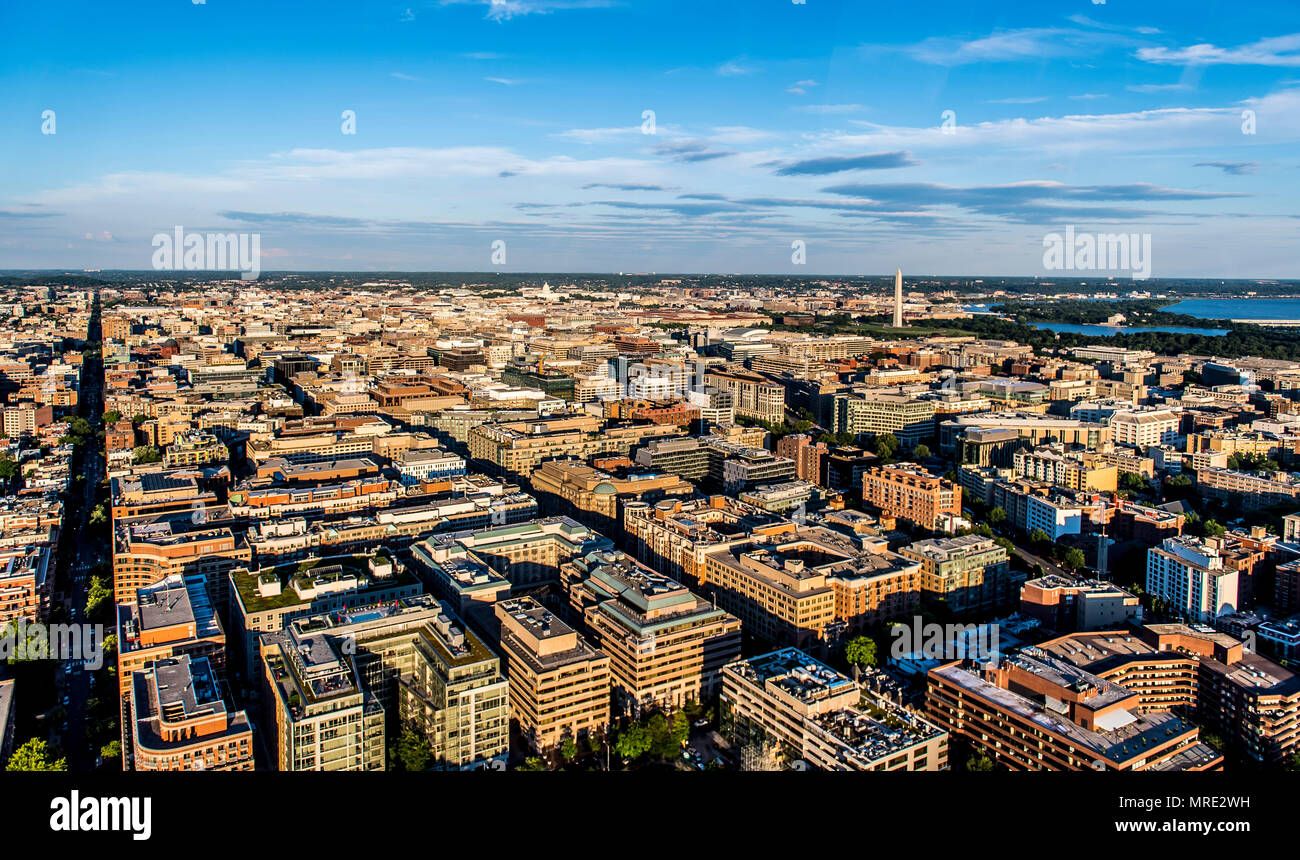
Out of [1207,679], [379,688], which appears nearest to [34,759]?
[379,688]

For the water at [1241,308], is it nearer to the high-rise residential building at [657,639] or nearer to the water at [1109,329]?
A: the water at [1109,329]

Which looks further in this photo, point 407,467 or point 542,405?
point 542,405

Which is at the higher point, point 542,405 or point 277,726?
point 542,405

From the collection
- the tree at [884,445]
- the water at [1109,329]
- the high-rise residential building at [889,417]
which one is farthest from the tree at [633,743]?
the water at [1109,329]

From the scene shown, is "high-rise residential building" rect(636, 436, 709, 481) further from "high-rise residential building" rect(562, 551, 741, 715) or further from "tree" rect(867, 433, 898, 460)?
"high-rise residential building" rect(562, 551, 741, 715)

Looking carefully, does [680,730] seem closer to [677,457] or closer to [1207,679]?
[1207,679]

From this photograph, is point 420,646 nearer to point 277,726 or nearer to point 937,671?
point 277,726

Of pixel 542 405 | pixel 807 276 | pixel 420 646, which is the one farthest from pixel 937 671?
pixel 807 276
